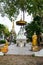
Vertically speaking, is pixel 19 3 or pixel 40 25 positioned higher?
pixel 19 3

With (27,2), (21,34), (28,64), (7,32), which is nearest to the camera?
(27,2)

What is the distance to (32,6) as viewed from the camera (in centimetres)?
593

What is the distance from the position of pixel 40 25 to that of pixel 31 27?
58.7 inches

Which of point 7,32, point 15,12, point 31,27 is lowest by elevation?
point 7,32

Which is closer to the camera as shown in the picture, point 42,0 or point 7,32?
point 42,0

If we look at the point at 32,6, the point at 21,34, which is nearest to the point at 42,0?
the point at 32,6

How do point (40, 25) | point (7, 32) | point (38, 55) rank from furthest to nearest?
1. point (7, 32)
2. point (40, 25)
3. point (38, 55)

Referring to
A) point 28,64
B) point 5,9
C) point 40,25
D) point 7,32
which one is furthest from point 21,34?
point 7,32

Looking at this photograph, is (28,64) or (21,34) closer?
(28,64)

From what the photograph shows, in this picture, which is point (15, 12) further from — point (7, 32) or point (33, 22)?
point (7, 32)

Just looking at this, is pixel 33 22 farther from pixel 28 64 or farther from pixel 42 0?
pixel 42 0

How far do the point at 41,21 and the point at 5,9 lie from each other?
67.4 ft

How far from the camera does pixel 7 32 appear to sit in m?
52.2

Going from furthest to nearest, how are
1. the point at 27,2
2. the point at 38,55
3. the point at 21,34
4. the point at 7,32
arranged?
the point at 7,32, the point at 21,34, the point at 38,55, the point at 27,2
